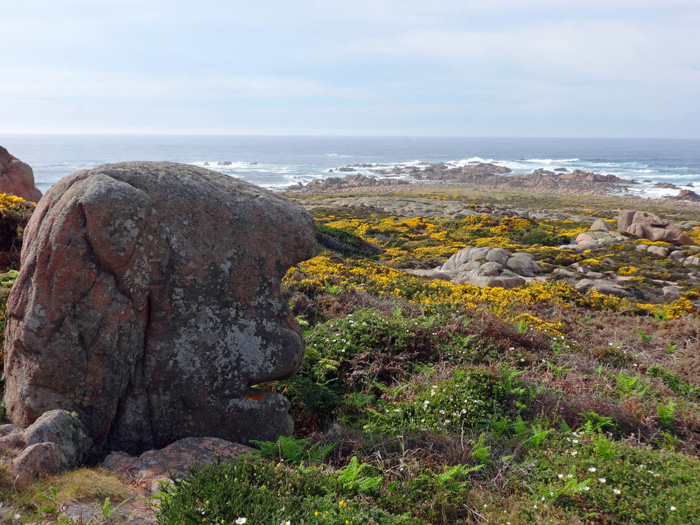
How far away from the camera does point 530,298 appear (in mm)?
14938

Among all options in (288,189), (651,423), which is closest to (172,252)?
(651,423)

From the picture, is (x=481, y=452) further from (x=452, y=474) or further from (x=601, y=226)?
(x=601, y=226)

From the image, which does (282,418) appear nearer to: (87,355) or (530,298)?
(87,355)

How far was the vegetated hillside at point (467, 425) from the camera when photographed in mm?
4250

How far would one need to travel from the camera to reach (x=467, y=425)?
6020 millimetres

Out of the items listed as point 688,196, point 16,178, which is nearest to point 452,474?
point 16,178

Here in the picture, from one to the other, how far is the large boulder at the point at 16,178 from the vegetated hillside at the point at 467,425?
44.8ft

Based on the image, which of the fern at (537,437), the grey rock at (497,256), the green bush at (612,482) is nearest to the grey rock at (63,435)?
the green bush at (612,482)

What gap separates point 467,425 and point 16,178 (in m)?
20.4

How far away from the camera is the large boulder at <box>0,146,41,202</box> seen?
60.0ft

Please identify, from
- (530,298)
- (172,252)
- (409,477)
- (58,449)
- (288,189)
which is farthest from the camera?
(288,189)

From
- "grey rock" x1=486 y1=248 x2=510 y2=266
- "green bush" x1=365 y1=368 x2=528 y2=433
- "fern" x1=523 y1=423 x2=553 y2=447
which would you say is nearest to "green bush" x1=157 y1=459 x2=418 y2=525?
"green bush" x1=365 y1=368 x2=528 y2=433

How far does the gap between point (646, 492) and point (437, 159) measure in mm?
180494

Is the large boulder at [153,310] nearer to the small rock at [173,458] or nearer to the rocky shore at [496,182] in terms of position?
the small rock at [173,458]
